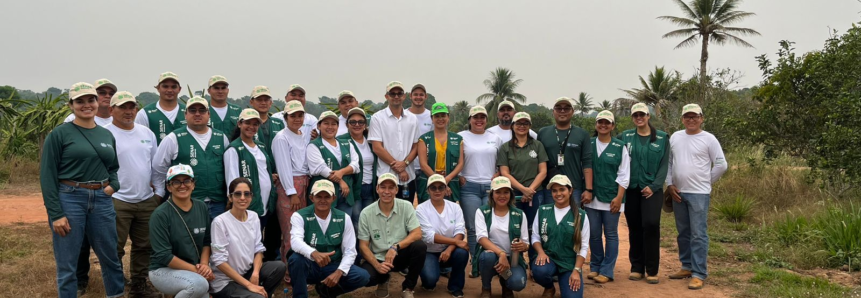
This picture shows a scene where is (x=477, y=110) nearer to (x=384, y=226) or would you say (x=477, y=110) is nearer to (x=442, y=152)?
(x=442, y=152)

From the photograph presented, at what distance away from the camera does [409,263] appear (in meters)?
5.58

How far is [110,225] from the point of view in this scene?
482 cm

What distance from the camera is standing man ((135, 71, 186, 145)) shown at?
19.1ft

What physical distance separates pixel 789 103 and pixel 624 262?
4733 millimetres

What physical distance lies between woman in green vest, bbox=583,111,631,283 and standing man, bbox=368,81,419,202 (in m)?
Answer: 1.92

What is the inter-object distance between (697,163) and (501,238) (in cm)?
226

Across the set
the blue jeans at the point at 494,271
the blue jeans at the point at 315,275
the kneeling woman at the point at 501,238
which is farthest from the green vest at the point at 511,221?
the blue jeans at the point at 315,275

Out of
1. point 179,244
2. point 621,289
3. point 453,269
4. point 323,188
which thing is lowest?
point 621,289

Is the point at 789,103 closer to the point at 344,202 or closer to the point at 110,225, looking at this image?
the point at 344,202

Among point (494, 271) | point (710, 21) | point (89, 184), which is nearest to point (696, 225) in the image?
point (494, 271)

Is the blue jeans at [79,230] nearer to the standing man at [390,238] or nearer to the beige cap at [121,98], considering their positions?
the beige cap at [121,98]

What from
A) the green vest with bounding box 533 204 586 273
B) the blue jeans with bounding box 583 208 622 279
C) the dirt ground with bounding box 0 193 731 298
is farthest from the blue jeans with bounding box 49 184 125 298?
the blue jeans with bounding box 583 208 622 279

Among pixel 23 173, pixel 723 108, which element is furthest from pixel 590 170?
pixel 23 173

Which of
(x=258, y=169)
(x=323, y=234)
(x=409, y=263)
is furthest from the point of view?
(x=409, y=263)
